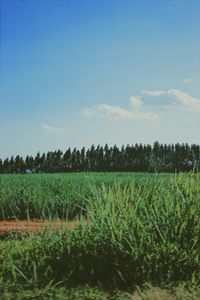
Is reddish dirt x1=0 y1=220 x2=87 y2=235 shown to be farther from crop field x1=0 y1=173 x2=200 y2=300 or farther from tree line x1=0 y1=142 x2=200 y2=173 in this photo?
tree line x1=0 y1=142 x2=200 y2=173

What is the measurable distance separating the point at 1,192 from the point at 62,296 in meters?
9.16

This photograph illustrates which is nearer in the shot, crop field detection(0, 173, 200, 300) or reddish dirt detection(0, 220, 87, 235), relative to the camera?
crop field detection(0, 173, 200, 300)

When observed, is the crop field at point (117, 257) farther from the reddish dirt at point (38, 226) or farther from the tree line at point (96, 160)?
the tree line at point (96, 160)

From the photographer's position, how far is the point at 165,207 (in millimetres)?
5613

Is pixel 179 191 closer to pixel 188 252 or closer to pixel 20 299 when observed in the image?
pixel 188 252

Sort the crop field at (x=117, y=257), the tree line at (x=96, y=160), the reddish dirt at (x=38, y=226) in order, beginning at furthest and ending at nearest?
the tree line at (x=96, y=160)
the reddish dirt at (x=38, y=226)
the crop field at (x=117, y=257)

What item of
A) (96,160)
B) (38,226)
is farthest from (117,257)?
(96,160)

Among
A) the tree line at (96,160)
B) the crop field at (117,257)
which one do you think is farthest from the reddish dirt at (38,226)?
the tree line at (96,160)

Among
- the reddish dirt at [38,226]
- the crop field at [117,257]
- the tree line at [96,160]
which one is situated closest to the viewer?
the crop field at [117,257]

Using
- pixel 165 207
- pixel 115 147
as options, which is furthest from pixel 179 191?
pixel 115 147

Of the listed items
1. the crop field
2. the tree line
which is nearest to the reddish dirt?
the crop field

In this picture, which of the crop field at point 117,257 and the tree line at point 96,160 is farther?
the tree line at point 96,160

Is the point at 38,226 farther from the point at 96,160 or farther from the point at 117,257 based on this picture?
the point at 96,160

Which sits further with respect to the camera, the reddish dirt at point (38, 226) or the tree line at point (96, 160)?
the tree line at point (96, 160)
